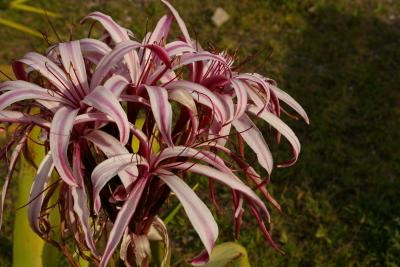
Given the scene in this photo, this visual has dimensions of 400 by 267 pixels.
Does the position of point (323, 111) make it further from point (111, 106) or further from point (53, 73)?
point (111, 106)

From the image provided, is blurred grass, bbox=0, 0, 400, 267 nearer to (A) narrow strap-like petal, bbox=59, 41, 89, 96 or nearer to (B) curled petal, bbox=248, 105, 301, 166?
(B) curled petal, bbox=248, 105, 301, 166

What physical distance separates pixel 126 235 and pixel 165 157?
0.23 m

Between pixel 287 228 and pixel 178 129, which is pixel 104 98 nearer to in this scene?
pixel 178 129

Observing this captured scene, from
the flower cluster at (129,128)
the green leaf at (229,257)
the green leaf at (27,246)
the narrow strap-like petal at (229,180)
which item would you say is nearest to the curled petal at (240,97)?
the flower cluster at (129,128)

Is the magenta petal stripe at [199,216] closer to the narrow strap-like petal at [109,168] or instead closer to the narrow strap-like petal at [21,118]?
the narrow strap-like petal at [109,168]

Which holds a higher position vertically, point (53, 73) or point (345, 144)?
point (53, 73)

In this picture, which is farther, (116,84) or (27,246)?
(27,246)

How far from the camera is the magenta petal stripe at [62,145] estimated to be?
100 centimetres

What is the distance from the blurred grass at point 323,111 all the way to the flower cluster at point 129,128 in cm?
80

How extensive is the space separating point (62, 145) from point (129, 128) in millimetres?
120

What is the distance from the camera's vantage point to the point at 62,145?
100 centimetres

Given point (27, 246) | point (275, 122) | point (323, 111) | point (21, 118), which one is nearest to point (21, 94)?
point (21, 118)

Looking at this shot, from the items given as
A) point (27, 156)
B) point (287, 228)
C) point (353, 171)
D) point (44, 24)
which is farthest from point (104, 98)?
point (44, 24)

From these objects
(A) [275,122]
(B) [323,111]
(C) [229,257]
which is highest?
(A) [275,122]
